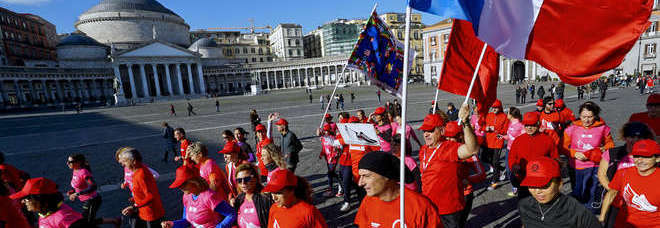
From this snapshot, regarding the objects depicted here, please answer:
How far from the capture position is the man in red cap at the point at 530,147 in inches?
133

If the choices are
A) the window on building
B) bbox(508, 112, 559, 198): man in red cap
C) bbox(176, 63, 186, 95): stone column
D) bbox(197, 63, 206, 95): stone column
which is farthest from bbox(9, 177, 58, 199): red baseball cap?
bbox(197, 63, 206, 95): stone column

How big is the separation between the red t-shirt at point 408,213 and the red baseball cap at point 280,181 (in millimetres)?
570

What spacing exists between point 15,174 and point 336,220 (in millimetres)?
4861

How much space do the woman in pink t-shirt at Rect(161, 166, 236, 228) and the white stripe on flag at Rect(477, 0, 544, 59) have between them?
2.73 m

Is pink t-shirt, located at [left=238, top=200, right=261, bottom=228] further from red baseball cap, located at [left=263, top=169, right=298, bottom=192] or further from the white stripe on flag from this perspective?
the white stripe on flag

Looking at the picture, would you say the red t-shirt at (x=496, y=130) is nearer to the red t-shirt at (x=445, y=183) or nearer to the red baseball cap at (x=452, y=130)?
the red baseball cap at (x=452, y=130)

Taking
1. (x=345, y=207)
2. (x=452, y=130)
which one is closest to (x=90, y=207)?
(x=345, y=207)

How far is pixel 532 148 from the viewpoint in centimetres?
342

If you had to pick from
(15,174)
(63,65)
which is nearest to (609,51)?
(15,174)

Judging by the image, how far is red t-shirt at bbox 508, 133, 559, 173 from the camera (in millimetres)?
3393

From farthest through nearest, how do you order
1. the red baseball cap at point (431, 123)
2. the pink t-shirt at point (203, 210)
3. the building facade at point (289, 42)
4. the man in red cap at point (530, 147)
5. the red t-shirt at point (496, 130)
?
1. the building facade at point (289, 42)
2. the red t-shirt at point (496, 130)
3. the man in red cap at point (530, 147)
4. the red baseball cap at point (431, 123)
5. the pink t-shirt at point (203, 210)

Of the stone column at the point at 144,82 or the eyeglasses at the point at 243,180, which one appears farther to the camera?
the stone column at the point at 144,82

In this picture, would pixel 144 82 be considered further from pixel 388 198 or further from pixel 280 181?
pixel 388 198

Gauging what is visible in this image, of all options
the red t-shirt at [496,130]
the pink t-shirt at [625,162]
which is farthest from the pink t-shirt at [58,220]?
the red t-shirt at [496,130]
